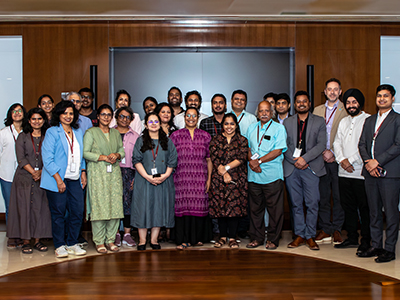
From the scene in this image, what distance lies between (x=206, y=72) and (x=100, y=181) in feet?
10.7

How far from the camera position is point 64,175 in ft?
14.5

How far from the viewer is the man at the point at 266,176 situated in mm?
4695

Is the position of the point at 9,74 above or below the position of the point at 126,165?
above

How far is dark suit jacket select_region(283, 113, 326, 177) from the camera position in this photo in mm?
4724

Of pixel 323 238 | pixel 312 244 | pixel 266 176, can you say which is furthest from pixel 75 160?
pixel 323 238

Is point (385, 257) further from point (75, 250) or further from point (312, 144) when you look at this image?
point (75, 250)

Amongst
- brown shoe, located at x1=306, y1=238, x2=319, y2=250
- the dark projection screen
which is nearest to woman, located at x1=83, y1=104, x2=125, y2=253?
brown shoe, located at x1=306, y1=238, x2=319, y2=250

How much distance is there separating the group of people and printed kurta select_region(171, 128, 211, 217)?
0.04 ft

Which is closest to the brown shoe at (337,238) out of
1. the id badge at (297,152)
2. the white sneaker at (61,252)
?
the id badge at (297,152)

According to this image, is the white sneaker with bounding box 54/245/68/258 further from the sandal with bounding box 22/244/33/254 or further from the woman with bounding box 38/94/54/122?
the woman with bounding box 38/94/54/122

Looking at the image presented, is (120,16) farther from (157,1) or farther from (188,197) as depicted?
(188,197)

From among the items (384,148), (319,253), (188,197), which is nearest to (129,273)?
→ (188,197)

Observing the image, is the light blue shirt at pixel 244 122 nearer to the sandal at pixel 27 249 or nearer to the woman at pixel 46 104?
Result: the woman at pixel 46 104

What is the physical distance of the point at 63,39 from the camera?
6605mm
